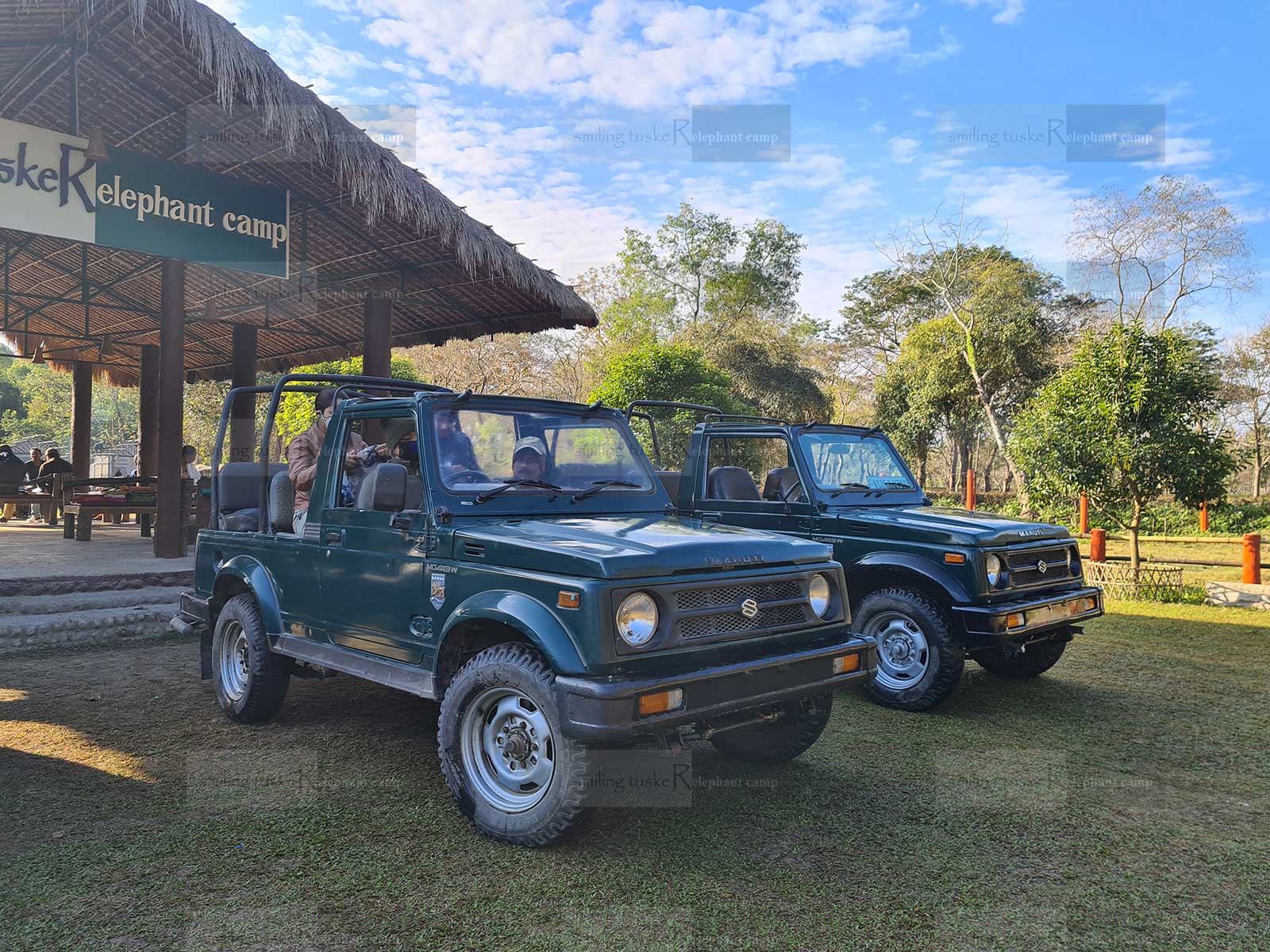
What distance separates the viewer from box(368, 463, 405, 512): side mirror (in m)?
3.99

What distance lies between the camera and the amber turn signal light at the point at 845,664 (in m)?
3.94

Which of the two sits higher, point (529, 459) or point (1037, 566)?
point (529, 459)

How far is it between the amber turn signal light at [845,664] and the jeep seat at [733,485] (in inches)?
109

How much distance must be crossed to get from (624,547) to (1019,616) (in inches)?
127

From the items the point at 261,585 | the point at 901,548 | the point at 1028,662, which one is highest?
the point at 901,548

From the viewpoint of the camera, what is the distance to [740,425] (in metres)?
6.91

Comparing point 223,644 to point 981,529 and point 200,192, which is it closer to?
point 981,529

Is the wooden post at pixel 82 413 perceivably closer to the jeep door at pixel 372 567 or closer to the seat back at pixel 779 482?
the jeep door at pixel 372 567

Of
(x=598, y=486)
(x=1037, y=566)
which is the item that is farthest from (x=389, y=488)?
(x=1037, y=566)

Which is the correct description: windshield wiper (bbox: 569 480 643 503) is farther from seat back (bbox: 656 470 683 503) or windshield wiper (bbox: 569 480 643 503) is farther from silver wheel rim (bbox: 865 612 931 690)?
silver wheel rim (bbox: 865 612 931 690)

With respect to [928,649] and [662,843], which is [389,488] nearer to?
[662,843]

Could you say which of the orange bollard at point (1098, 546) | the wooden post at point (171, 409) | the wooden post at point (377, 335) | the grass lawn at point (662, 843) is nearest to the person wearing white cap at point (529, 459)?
the grass lawn at point (662, 843)

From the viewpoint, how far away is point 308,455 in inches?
216

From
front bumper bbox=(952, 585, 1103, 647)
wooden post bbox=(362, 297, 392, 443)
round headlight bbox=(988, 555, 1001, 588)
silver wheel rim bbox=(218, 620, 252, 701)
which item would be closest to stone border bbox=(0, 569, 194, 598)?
silver wheel rim bbox=(218, 620, 252, 701)
